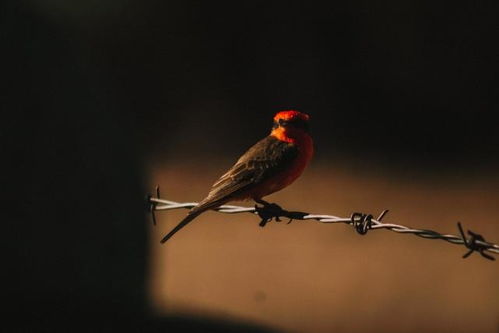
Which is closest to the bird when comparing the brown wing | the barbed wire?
the brown wing

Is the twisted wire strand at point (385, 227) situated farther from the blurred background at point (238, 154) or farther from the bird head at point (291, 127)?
the blurred background at point (238, 154)

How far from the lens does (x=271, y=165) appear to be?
4.75m

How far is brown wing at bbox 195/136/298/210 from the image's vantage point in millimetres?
4695

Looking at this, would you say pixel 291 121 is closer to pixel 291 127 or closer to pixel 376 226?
pixel 291 127

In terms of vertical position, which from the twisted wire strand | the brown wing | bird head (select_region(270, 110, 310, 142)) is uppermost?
bird head (select_region(270, 110, 310, 142))

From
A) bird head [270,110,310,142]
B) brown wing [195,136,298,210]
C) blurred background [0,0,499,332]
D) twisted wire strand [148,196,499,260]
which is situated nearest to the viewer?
twisted wire strand [148,196,499,260]

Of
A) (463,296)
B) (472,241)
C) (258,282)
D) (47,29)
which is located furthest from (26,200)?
(472,241)

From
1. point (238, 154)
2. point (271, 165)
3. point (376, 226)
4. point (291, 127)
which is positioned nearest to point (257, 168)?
point (271, 165)

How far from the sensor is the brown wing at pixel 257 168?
470 cm

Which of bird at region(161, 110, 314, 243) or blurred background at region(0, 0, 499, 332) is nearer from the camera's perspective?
bird at region(161, 110, 314, 243)

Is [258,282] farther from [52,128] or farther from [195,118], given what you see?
[52,128]

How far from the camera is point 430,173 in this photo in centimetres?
855

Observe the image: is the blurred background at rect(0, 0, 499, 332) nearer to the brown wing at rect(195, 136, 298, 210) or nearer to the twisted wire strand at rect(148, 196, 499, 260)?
the brown wing at rect(195, 136, 298, 210)

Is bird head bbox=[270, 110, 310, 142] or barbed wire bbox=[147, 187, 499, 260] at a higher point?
bird head bbox=[270, 110, 310, 142]
